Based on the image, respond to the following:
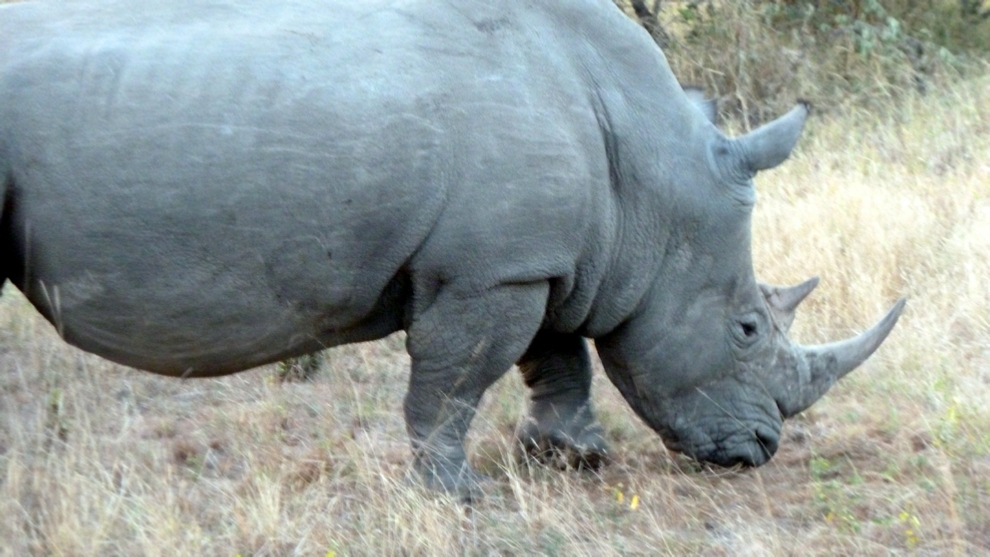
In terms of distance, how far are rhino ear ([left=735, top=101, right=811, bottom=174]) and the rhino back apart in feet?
2.30

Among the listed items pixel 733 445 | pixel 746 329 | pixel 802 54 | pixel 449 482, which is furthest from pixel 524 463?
pixel 802 54

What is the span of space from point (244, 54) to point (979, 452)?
3.18 meters

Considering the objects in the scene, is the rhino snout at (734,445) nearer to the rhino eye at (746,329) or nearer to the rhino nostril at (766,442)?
the rhino nostril at (766,442)

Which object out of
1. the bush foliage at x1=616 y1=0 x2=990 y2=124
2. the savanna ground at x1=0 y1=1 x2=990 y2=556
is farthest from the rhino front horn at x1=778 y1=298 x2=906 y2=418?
the bush foliage at x1=616 y1=0 x2=990 y2=124

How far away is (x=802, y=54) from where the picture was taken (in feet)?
34.2

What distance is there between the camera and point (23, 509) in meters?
4.20

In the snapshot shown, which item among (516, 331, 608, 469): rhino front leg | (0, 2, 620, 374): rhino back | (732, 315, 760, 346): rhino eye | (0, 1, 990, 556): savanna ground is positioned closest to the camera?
(0, 2, 620, 374): rhino back

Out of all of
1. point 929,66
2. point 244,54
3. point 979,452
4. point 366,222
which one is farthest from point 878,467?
point 929,66

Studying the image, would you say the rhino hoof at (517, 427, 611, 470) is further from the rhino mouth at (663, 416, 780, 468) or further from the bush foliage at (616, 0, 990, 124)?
the bush foliage at (616, 0, 990, 124)

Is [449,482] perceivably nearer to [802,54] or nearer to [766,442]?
[766,442]

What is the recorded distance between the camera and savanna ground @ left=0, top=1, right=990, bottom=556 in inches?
169

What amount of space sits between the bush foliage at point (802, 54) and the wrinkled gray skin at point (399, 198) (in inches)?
209

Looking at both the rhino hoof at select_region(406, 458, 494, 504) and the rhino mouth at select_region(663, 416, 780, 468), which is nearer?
the rhino hoof at select_region(406, 458, 494, 504)

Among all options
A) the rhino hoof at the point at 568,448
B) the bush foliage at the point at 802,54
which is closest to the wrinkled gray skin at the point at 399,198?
the rhino hoof at the point at 568,448
